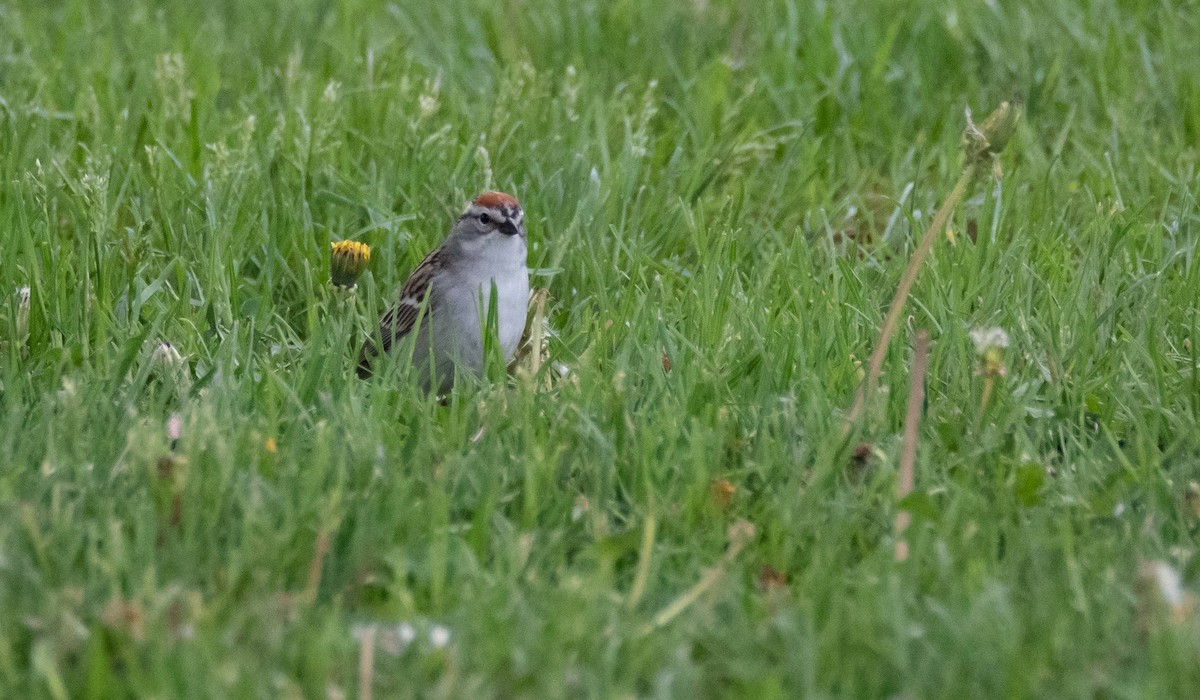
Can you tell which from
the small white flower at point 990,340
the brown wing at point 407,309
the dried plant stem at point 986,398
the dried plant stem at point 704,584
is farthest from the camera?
the brown wing at point 407,309

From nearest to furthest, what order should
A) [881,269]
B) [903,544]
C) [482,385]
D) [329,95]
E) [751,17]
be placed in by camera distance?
[903,544]
[482,385]
[881,269]
[329,95]
[751,17]

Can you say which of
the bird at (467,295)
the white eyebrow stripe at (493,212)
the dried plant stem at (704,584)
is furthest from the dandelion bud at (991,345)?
the white eyebrow stripe at (493,212)

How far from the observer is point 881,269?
473 centimetres

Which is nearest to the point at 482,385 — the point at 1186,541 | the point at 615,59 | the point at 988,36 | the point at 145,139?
the point at 1186,541

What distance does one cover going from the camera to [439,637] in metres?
2.63

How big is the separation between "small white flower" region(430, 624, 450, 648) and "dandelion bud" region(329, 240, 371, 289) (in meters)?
1.76

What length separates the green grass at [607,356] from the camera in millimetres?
2650

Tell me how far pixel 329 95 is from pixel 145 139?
27.6 inches

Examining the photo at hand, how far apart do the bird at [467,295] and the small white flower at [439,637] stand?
56.6 inches

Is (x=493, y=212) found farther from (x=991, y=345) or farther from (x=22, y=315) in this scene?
(x=991, y=345)

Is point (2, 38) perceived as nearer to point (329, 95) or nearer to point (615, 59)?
point (329, 95)

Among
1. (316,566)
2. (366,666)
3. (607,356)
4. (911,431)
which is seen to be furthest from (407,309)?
(366,666)

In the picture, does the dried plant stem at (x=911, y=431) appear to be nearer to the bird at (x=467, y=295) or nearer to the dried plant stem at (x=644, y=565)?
the dried plant stem at (x=644, y=565)

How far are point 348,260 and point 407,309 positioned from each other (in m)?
0.23
